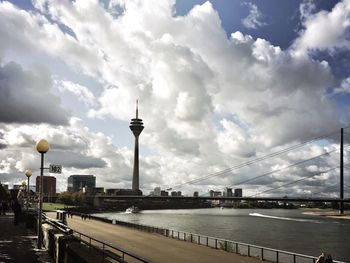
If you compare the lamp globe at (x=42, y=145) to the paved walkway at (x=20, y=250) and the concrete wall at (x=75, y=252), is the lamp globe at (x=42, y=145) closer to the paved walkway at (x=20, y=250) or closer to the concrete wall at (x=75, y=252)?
the paved walkway at (x=20, y=250)

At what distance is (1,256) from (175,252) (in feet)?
56.2

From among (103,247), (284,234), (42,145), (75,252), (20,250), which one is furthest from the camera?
(284,234)

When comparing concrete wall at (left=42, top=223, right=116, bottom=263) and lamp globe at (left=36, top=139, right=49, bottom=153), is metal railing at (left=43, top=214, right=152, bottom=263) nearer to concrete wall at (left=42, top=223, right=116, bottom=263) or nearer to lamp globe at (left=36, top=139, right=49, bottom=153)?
concrete wall at (left=42, top=223, right=116, bottom=263)

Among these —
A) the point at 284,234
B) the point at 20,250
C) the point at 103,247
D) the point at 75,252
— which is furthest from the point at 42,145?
the point at 284,234

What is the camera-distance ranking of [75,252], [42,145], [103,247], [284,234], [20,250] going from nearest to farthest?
1. [75,252]
2. [103,247]
3. [20,250]
4. [42,145]
5. [284,234]

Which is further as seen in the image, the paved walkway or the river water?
the river water

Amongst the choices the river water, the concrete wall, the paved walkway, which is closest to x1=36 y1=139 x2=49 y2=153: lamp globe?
Result: the paved walkway

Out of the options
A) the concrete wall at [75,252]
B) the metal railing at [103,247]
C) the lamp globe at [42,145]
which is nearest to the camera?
the metal railing at [103,247]

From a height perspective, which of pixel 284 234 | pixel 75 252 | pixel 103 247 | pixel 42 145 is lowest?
pixel 284 234

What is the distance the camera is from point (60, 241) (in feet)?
47.4

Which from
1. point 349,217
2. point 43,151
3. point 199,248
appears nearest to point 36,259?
point 43,151

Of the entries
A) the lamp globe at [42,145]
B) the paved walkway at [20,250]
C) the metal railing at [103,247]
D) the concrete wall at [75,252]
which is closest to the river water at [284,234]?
the paved walkway at [20,250]

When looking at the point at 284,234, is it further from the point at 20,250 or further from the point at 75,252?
the point at 75,252

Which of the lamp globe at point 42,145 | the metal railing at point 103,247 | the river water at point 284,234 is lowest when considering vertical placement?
the river water at point 284,234
